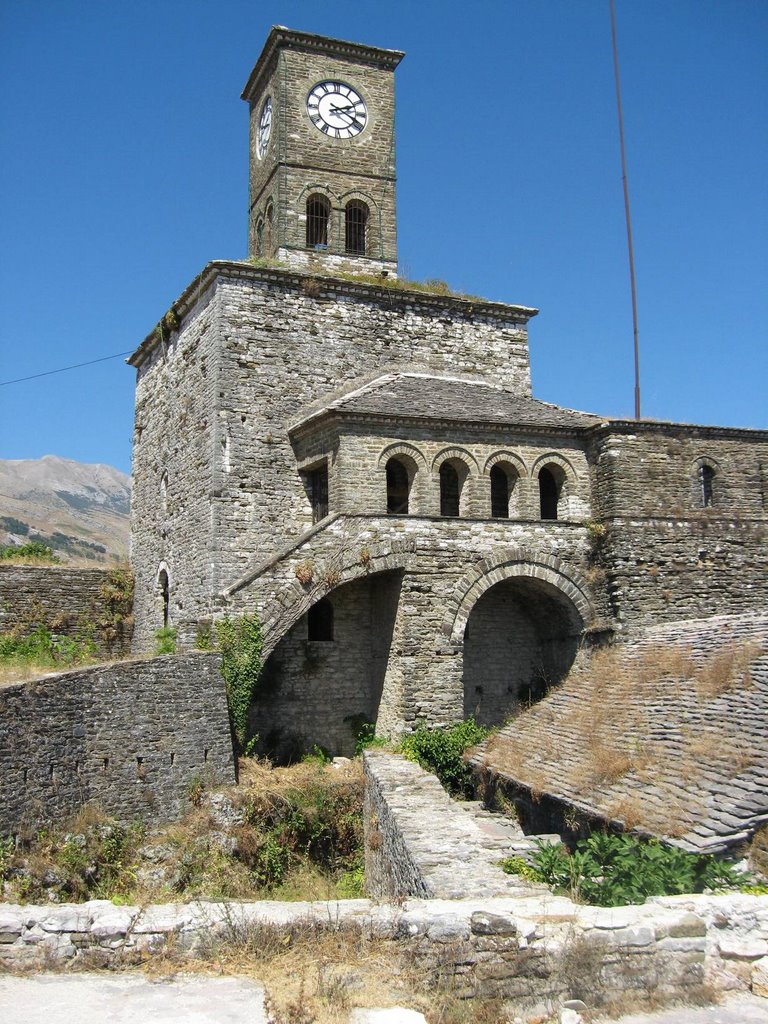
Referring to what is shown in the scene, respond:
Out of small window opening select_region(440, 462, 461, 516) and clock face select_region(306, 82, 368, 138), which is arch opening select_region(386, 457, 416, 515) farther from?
clock face select_region(306, 82, 368, 138)

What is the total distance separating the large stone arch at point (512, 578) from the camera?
17.4 meters

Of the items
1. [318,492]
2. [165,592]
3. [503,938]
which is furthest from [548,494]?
[503,938]

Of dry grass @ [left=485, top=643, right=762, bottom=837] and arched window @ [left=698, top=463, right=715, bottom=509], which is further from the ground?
arched window @ [left=698, top=463, right=715, bottom=509]

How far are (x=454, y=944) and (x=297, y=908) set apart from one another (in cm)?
123

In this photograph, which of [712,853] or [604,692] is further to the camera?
[604,692]

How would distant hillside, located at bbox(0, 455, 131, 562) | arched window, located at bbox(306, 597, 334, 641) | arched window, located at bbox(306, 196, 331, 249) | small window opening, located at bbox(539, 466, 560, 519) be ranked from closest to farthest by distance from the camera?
arched window, located at bbox(306, 597, 334, 641) → small window opening, located at bbox(539, 466, 560, 519) → arched window, located at bbox(306, 196, 331, 249) → distant hillside, located at bbox(0, 455, 131, 562)

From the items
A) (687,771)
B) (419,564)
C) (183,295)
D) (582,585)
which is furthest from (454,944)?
(183,295)

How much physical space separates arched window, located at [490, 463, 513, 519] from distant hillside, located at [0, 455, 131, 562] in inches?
1695

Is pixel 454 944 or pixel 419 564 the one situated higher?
pixel 419 564

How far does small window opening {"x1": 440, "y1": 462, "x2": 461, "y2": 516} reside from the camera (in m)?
19.6

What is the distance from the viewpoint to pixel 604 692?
50.9 ft

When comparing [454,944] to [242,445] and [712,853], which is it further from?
[242,445]

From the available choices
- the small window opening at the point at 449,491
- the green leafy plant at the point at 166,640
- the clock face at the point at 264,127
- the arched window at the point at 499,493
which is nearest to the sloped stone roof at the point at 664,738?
the arched window at the point at 499,493

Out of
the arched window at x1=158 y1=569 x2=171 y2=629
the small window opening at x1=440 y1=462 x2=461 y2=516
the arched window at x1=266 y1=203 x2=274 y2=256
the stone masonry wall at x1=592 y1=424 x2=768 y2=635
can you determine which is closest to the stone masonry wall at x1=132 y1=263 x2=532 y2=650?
the arched window at x1=158 y1=569 x2=171 y2=629
